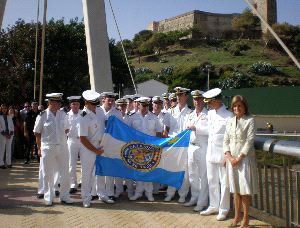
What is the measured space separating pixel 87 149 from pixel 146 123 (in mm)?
1463

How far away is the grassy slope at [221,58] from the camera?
8412 cm

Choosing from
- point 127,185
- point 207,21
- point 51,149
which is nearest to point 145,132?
point 127,185

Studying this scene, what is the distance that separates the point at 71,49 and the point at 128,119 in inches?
1145

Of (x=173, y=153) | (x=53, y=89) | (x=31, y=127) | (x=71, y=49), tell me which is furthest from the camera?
(x=71, y=49)

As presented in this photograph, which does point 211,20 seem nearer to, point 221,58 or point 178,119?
point 221,58

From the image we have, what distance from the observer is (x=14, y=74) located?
106ft

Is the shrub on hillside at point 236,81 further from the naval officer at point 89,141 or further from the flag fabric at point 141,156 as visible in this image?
the naval officer at point 89,141

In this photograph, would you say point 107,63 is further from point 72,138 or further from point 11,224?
point 11,224

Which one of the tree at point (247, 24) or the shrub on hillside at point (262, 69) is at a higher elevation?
the tree at point (247, 24)

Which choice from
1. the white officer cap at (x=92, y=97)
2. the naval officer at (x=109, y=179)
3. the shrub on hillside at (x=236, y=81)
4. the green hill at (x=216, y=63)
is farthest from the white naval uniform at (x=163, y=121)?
the green hill at (x=216, y=63)

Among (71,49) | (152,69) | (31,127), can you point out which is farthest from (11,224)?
(152,69)

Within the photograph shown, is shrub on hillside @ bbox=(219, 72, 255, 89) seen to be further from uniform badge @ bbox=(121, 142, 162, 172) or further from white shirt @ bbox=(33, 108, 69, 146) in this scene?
white shirt @ bbox=(33, 108, 69, 146)

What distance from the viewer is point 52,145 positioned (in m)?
8.00

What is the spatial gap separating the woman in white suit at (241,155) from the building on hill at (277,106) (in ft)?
83.9
